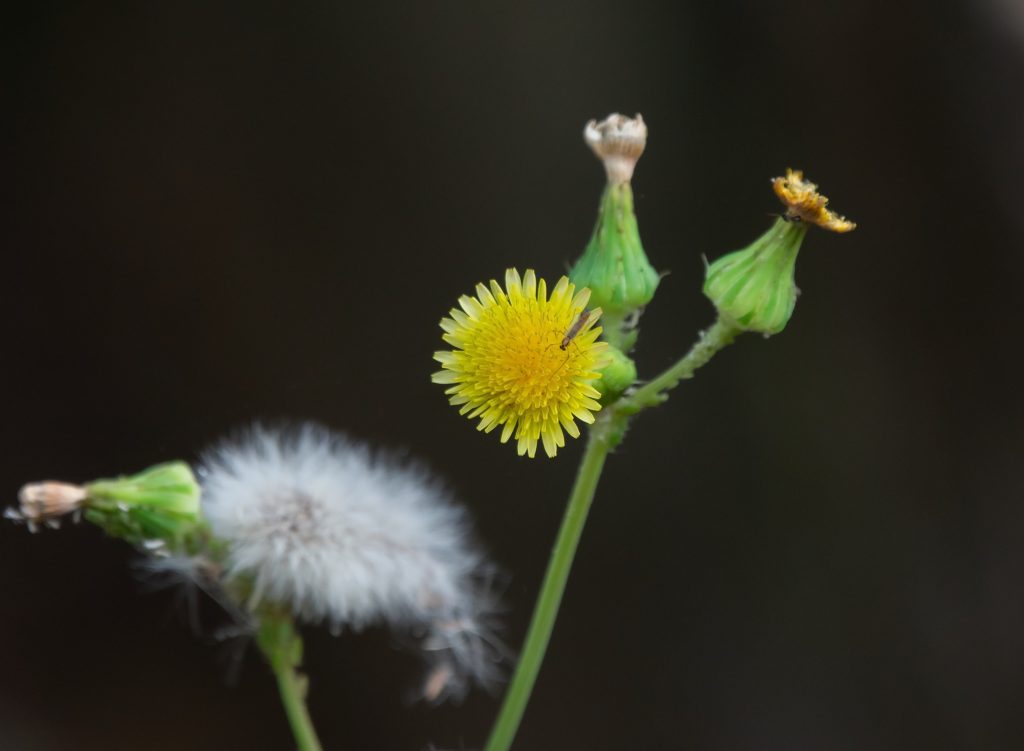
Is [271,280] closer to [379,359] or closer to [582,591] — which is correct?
[379,359]

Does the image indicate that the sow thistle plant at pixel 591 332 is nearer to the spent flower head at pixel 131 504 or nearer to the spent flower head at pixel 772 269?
the spent flower head at pixel 772 269

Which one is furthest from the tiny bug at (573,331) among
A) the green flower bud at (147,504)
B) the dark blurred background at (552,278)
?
the dark blurred background at (552,278)

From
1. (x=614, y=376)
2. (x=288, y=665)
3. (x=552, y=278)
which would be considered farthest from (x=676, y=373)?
(x=552, y=278)

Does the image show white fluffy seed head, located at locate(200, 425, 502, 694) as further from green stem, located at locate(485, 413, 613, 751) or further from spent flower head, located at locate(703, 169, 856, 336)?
spent flower head, located at locate(703, 169, 856, 336)

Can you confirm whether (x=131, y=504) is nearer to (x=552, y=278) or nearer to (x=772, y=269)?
(x=772, y=269)

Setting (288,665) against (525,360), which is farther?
(288,665)

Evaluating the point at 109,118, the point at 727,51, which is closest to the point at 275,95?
the point at 109,118
